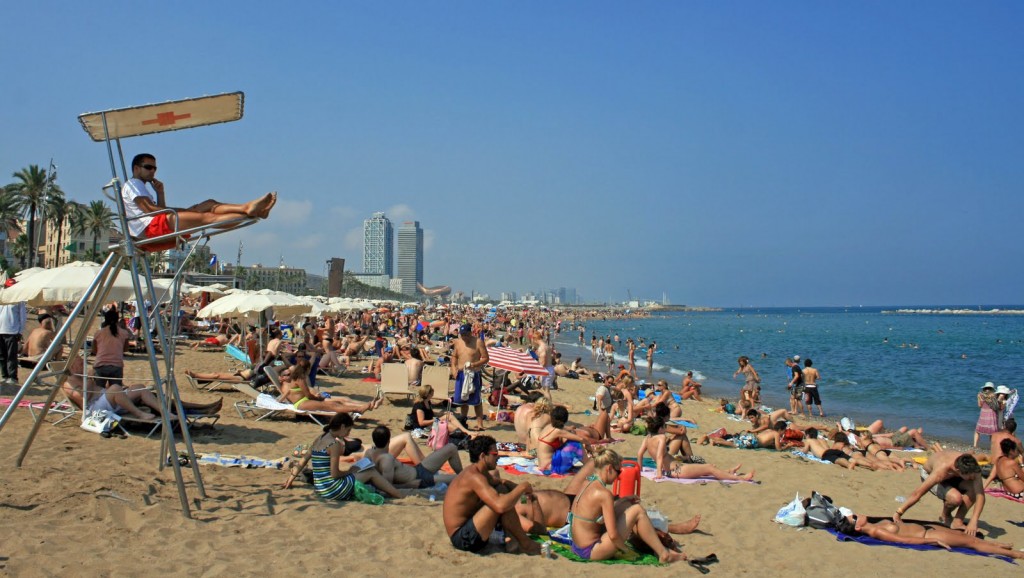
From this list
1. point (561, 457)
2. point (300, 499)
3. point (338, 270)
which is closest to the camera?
point (300, 499)

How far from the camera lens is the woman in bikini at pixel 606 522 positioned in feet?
15.1

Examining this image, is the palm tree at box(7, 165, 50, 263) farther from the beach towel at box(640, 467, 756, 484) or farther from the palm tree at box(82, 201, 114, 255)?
the beach towel at box(640, 467, 756, 484)

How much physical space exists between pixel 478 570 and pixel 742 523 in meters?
2.88

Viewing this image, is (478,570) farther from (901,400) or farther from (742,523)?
(901,400)

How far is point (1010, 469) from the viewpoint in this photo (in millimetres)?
7113

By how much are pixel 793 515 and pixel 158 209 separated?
19.2 ft

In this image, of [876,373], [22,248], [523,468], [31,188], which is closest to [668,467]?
[523,468]

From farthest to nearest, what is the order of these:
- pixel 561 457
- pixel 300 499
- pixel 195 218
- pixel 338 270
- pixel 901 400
A: pixel 338 270 < pixel 901 400 < pixel 561 457 < pixel 300 499 < pixel 195 218

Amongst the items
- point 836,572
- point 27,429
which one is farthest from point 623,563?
point 27,429

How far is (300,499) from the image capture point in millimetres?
5375

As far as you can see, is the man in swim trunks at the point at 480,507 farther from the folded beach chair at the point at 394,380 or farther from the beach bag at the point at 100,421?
the folded beach chair at the point at 394,380

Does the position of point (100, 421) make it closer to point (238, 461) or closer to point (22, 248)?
point (238, 461)

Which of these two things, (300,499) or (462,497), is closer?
(462,497)

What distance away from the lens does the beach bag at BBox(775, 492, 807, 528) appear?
19.2 feet
